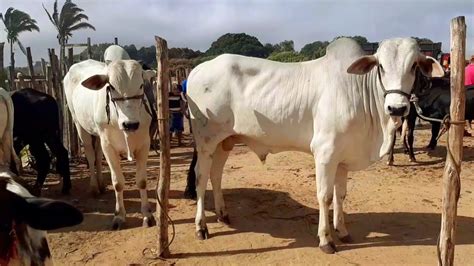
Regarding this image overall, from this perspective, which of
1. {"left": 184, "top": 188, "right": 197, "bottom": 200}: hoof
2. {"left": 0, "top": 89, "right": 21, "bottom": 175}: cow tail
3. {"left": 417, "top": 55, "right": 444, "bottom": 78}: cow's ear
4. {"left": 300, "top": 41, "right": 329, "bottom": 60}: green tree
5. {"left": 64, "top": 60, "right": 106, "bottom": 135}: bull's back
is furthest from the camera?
{"left": 300, "top": 41, "right": 329, "bottom": 60}: green tree

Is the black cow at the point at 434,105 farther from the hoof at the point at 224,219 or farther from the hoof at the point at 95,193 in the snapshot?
the hoof at the point at 95,193

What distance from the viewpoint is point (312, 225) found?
18.4 feet

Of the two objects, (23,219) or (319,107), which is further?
(319,107)

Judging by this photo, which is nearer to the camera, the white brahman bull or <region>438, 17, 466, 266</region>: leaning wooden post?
the white brahman bull

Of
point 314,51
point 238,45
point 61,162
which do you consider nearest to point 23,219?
point 61,162

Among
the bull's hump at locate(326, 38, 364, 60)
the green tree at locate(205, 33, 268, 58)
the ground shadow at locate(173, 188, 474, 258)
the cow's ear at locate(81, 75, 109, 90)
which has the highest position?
the green tree at locate(205, 33, 268, 58)

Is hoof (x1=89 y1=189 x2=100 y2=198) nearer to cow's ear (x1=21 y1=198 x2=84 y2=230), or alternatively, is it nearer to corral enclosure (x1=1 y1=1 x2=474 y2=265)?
corral enclosure (x1=1 y1=1 x2=474 y2=265)

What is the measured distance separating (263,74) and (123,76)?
4.90 ft

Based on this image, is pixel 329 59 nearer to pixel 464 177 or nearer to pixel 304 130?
pixel 304 130

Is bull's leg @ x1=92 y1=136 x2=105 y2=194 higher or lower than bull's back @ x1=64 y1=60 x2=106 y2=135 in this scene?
lower

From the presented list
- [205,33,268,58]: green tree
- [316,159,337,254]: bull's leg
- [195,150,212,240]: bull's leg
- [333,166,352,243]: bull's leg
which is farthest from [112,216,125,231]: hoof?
[205,33,268,58]: green tree

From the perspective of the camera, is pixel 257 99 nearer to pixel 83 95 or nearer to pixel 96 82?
pixel 96 82

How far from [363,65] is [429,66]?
589 mm

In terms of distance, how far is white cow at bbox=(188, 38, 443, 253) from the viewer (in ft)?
14.5
